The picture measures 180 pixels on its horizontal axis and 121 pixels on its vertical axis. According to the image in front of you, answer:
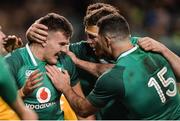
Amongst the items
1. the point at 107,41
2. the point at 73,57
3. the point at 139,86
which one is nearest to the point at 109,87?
the point at 139,86

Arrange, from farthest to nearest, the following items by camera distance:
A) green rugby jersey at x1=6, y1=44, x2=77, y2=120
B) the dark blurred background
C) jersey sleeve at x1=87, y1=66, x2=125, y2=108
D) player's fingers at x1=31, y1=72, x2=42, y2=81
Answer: the dark blurred background
green rugby jersey at x1=6, y1=44, x2=77, y2=120
player's fingers at x1=31, y1=72, x2=42, y2=81
jersey sleeve at x1=87, y1=66, x2=125, y2=108

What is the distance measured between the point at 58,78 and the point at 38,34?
0.38 meters

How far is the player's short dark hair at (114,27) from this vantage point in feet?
15.2

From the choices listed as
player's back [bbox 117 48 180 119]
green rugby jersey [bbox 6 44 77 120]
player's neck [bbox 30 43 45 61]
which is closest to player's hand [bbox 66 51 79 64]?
green rugby jersey [bbox 6 44 77 120]

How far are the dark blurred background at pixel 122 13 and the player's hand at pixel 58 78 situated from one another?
185 inches

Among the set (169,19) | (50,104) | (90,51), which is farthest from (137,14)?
(50,104)

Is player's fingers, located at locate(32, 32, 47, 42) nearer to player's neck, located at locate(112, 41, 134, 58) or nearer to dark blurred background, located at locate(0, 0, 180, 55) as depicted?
player's neck, located at locate(112, 41, 134, 58)

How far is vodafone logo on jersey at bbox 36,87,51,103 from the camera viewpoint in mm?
4754

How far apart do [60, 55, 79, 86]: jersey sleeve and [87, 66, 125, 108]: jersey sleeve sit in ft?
1.38

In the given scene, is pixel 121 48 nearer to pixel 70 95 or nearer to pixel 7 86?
pixel 70 95

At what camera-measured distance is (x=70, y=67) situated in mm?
5004

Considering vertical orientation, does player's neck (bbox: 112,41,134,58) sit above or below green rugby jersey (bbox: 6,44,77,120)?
above

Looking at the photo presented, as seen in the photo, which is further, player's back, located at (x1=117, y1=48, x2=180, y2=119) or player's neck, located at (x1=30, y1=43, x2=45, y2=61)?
player's neck, located at (x1=30, y1=43, x2=45, y2=61)

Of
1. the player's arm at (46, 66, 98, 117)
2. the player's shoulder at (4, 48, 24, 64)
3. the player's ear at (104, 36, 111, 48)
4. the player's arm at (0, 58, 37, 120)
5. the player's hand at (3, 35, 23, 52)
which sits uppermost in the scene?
the player's arm at (0, 58, 37, 120)
